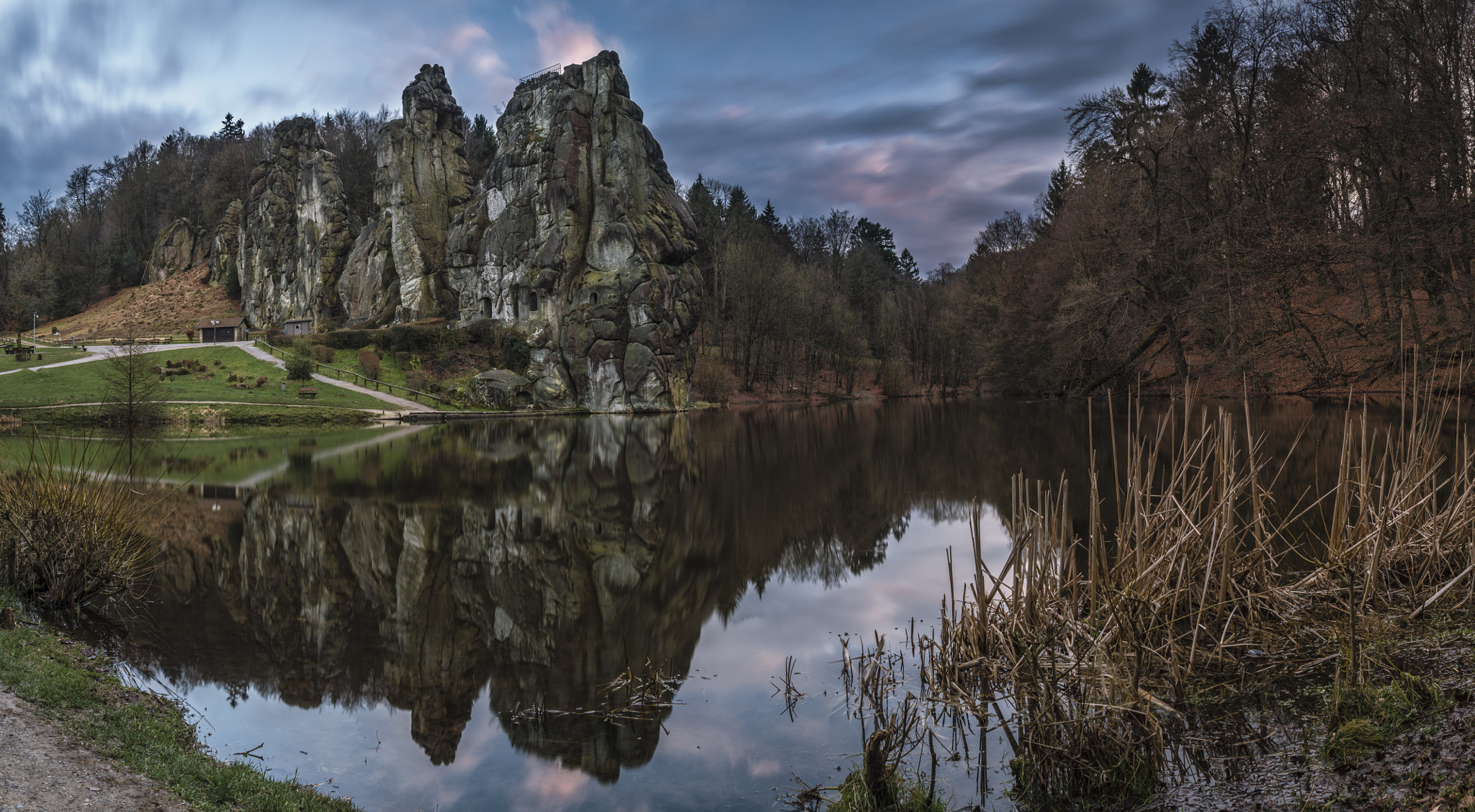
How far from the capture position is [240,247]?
91.4 metres

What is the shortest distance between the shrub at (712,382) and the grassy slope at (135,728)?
61779mm

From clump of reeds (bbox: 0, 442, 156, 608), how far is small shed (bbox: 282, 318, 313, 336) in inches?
2765

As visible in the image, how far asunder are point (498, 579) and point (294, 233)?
87.7 meters

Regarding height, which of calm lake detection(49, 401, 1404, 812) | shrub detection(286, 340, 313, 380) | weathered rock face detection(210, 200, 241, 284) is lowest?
calm lake detection(49, 401, 1404, 812)

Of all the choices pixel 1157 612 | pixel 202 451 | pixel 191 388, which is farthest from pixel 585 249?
pixel 1157 612

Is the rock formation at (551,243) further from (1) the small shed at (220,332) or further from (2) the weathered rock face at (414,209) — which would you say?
(1) the small shed at (220,332)

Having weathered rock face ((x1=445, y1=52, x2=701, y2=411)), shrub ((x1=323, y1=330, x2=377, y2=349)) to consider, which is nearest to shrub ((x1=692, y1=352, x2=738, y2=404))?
weathered rock face ((x1=445, y1=52, x2=701, y2=411))

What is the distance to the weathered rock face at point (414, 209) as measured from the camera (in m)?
70.1

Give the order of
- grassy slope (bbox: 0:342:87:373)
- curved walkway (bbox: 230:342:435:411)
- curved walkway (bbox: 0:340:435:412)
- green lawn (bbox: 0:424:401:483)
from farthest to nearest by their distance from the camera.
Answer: curved walkway (bbox: 230:342:435:411)
curved walkway (bbox: 0:340:435:412)
grassy slope (bbox: 0:342:87:373)
green lawn (bbox: 0:424:401:483)

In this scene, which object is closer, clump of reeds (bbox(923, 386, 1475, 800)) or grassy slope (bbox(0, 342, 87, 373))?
clump of reeds (bbox(923, 386, 1475, 800))

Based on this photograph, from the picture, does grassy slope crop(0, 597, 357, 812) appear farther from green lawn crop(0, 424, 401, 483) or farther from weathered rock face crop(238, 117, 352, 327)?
weathered rock face crop(238, 117, 352, 327)

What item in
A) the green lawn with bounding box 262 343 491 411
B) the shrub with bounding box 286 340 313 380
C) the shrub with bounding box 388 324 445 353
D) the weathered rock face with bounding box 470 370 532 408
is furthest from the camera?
the shrub with bounding box 388 324 445 353

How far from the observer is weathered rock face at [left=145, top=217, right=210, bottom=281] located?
103m

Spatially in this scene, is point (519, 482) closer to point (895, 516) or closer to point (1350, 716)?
point (895, 516)
